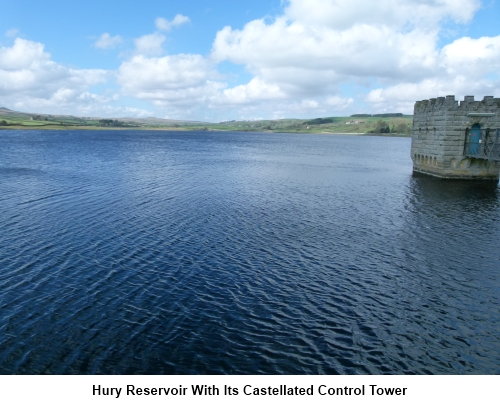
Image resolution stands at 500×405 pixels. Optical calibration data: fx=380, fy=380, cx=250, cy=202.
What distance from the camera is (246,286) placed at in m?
21.2

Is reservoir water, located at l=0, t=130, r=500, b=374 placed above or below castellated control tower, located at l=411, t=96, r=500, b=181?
below

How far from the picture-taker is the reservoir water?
15.0m

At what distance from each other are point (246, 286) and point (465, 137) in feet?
151

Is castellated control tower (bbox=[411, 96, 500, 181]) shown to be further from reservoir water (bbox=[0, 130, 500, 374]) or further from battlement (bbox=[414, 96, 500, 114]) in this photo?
reservoir water (bbox=[0, 130, 500, 374])

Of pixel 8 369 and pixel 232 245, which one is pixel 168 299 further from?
pixel 232 245

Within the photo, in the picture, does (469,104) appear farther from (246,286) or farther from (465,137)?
(246,286)

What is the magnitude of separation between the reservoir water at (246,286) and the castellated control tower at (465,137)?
41.0ft

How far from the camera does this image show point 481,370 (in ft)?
47.3

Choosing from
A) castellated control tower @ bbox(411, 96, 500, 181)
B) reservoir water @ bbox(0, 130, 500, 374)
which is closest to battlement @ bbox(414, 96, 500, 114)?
castellated control tower @ bbox(411, 96, 500, 181)

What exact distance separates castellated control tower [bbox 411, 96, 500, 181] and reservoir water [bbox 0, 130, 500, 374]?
1249 centimetres

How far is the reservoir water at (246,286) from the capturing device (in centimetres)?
1500

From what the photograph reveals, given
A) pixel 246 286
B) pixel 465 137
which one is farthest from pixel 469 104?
pixel 246 286

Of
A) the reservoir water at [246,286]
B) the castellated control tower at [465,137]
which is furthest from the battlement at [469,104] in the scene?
the reservoir water at [246,286]

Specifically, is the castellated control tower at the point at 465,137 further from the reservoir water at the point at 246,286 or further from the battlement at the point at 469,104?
the reservoir water at the point at 246,286
